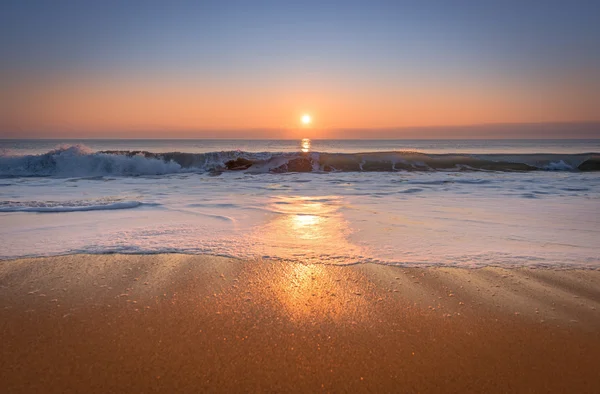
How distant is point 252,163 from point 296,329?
44.8 feet

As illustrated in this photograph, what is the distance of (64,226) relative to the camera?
4.34 meters

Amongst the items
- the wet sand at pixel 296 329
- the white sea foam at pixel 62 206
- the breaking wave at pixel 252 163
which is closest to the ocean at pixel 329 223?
the white sea foam at pixel 62 206

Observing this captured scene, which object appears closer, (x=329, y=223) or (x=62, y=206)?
(x=329, y=223)

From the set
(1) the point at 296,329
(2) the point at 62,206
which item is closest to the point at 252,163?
(2) the point at 62,206

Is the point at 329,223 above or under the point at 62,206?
under

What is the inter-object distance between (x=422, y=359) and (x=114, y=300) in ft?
5.83

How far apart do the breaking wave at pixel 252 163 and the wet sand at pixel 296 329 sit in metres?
11.3

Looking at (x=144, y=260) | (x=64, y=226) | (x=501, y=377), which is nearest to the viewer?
(x=501, y=377)

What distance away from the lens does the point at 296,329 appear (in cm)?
196

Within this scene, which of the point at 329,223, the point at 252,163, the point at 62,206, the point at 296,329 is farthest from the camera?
the point at 252,163

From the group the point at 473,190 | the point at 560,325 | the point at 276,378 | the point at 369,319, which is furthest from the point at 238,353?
the point at 473,190

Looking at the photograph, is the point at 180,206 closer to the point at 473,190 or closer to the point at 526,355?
the point at 526,355

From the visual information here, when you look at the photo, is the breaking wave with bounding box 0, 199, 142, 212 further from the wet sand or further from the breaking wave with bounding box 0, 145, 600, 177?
the breaking wave with bounding box 0, 145, 600, 177

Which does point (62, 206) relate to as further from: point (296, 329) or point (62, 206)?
point (296, 329)
